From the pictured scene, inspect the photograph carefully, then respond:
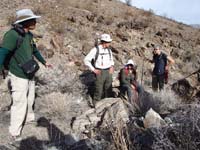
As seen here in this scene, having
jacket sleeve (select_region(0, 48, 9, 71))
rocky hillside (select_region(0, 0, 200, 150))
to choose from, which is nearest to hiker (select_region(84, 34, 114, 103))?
rocky hillside (select_region(0, 0, 200, 150))

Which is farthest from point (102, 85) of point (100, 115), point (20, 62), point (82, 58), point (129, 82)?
point (20, 62)

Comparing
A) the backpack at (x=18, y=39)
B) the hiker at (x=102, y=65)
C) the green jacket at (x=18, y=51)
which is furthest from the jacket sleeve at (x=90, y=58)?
the backpack at (x=18, y=39)

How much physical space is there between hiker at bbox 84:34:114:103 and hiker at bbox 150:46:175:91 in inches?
57.3

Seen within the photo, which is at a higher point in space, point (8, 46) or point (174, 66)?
point (8, 46)

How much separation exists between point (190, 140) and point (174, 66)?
475 inches

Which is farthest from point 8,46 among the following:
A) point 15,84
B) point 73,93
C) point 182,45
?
point 182,45

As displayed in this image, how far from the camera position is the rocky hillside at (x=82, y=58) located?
702cm

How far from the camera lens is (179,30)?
20000 mm

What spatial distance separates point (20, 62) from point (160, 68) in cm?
524

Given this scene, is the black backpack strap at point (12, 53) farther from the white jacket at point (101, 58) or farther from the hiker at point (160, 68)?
the hiker at point (160, 68)

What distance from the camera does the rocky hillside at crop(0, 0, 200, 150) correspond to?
7.02 metres

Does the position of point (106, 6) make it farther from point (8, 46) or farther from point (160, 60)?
point (8, 46)

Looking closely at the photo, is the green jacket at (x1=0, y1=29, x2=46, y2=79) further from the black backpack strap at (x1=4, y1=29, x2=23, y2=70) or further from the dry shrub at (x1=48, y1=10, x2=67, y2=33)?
the dry shrub at (x1=48, y1=10, x2=67, y2=33)

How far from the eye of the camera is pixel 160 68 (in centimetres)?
1098
